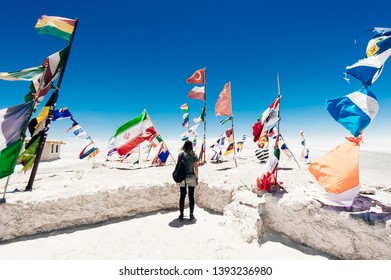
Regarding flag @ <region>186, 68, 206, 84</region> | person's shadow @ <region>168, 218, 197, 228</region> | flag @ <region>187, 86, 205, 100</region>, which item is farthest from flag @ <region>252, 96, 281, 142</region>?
flag @ <region>186, 68, 206, 84</region>

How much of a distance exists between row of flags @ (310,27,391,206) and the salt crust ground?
0.50 m

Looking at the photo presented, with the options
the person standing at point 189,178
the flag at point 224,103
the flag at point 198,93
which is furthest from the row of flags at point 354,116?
the flag at point 198,93

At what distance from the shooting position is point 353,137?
12.2 ft

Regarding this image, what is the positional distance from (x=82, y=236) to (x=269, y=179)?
4710 mm

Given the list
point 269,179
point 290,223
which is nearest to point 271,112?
point 269,179

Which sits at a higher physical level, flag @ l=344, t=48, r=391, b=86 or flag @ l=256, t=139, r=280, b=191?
flag @ l=344, t=48, r=391, b=86

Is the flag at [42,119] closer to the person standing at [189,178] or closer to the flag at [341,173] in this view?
the person standing at [189,178]

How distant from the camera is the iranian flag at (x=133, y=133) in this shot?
9.43 metres

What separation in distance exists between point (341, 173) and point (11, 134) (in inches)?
298

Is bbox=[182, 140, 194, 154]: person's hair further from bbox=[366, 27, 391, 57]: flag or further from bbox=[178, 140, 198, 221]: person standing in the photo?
bbox=[366, 27, 391, 57]: flag

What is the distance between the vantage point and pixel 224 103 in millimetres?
10391

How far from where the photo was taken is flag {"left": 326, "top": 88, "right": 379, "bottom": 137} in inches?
134

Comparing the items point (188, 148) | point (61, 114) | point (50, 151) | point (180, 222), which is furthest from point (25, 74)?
point (50, 151)

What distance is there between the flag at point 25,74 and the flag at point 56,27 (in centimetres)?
144
